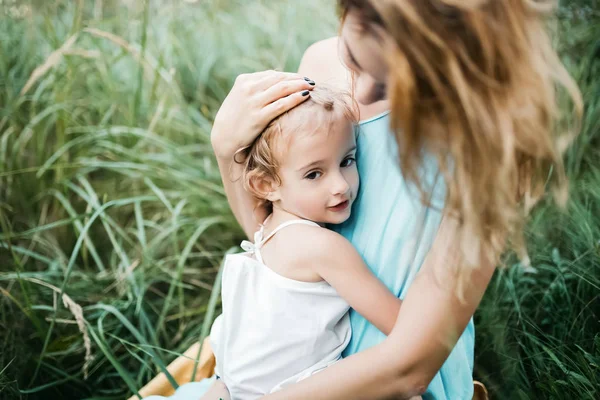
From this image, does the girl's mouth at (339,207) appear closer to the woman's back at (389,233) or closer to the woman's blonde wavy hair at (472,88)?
the woman's back at (389,233)

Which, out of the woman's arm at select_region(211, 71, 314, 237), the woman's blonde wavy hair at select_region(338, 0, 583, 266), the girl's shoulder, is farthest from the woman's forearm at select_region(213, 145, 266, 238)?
the woman's blonde wavy hair at select_region(338, 0, 583, 266)

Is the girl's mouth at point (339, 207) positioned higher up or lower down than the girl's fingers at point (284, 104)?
lower down

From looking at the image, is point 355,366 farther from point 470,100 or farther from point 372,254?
point 470,100

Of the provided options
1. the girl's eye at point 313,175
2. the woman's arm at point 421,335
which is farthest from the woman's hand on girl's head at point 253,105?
the woman's arm at point 421,335

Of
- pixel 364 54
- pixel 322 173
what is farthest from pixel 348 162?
pixel 364 54

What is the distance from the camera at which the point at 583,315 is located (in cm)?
177

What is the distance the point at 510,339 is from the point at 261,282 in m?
0.88

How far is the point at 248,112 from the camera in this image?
1339 millimetres

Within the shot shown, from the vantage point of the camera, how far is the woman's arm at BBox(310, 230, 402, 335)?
3.76 ft

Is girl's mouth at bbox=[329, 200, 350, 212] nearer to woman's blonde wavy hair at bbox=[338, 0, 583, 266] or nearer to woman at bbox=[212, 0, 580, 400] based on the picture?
woman at bbox=[212, 0, 580, 400]

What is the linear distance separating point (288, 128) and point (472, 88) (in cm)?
46

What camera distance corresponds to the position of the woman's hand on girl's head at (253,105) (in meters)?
1.29

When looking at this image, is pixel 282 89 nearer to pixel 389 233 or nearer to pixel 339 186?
pixel 339 186

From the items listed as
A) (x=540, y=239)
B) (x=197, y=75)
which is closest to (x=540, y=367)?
(x=540, y=239)
